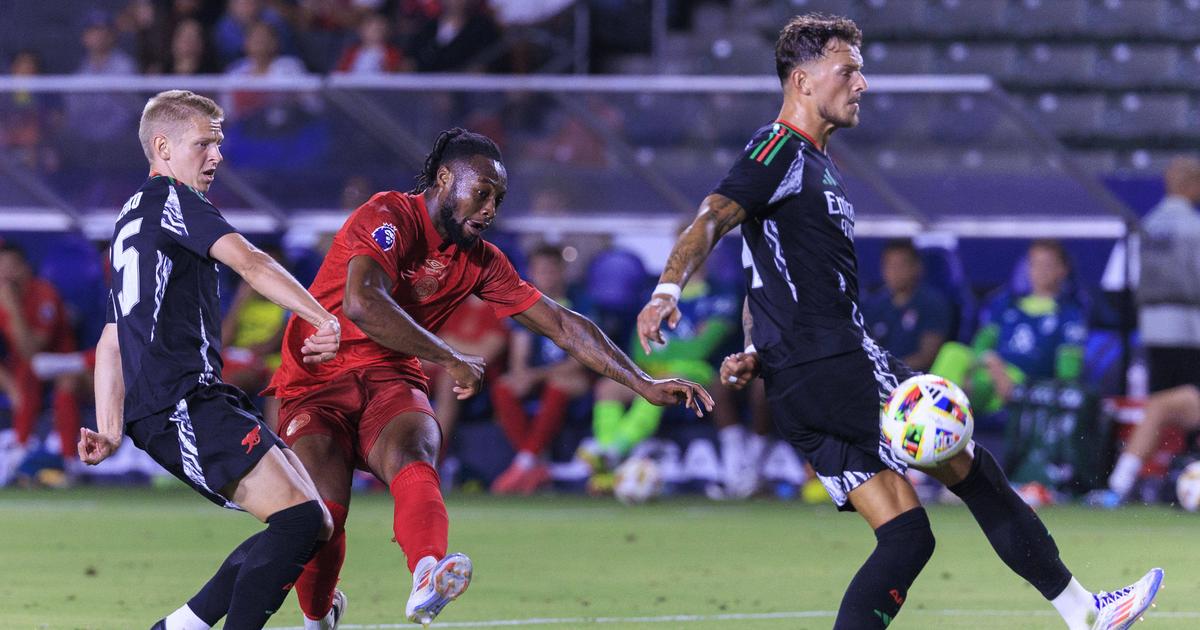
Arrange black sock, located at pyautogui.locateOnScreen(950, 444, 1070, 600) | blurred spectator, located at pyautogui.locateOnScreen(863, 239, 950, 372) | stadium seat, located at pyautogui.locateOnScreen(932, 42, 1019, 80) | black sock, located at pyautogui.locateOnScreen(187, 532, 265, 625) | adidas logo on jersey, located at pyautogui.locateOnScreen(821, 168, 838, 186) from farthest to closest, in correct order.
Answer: stadium seat, located at pyautogui.locateOnScreen(932, 42, 1019, 80) < blurred spectator, located at pyautogui.locateOnScreen(863, 239, 950, 372) < black sock, located at pyautogui.locateOnScreen(950, 444, 1070, 600) < adidas logo on jersey, located at pyautogui.locateOnScreen(821, 168, 838, 186) < black sock, located at pyautogui.locateOnScreen(187, 532, 265, 625)

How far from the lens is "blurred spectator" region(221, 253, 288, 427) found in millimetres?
13995

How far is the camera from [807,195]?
5523 millimetres

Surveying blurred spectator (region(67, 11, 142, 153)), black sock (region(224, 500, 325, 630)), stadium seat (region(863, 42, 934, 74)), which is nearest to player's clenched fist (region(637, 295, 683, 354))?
black sock (region(224, 500, 325, 630))

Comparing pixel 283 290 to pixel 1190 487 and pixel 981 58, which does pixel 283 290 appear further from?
pixel 981 58

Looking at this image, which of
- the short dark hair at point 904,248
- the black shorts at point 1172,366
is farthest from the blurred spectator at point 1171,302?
the short dark hair at point 904,248

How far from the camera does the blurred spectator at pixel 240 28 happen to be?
16.5 m

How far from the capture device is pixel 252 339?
14.1 meters

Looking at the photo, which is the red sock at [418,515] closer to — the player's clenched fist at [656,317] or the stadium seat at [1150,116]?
the player's clenched fist at [656,317]

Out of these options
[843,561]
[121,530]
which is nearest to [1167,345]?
[843,561]

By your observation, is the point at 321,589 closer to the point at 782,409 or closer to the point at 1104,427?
the point at 782,409

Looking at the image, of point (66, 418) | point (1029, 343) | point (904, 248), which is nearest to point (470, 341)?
point (66, 418)

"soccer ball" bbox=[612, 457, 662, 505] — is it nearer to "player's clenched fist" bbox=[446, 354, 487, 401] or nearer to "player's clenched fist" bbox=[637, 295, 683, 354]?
"player's clenched fist" bbox=[446, 354, 487, 401]

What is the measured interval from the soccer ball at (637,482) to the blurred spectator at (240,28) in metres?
5.82

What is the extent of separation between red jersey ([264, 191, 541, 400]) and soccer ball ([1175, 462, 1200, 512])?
7.40 metres
